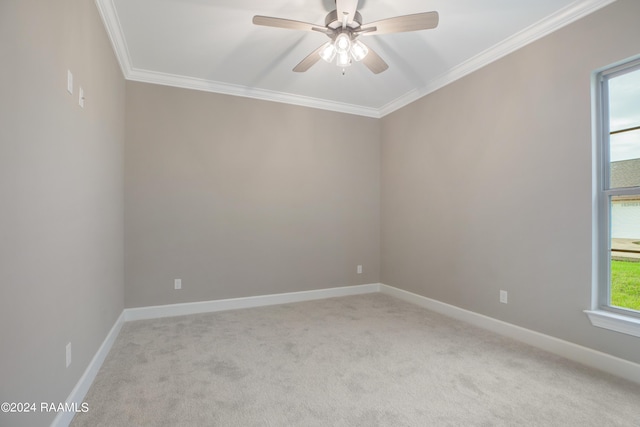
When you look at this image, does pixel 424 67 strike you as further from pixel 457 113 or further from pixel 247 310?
pixel 247 310

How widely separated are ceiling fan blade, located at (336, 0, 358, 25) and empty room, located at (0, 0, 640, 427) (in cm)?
1

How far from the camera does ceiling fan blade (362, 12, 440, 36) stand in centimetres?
195

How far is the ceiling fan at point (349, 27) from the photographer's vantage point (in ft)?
6.52

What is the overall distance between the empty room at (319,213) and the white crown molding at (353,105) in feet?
0.06

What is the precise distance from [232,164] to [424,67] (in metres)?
2.49

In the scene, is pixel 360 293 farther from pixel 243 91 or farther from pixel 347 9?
pixel 347 9

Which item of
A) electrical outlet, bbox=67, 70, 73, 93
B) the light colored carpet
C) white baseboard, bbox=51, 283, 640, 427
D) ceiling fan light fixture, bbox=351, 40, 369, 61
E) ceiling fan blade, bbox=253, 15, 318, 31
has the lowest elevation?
the light colored carpet

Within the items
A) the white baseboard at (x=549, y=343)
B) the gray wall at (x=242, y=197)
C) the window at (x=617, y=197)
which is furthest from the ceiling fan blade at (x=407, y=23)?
the white baseboard at (x=549, y=343)

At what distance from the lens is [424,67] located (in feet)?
10.8

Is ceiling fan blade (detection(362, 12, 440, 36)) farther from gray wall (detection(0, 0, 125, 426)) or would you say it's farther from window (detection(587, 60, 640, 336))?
gray wall (detection(0, 0, 125, 426))

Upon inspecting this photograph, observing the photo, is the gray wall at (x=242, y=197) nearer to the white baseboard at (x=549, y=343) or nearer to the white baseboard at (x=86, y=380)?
the white baseboard at (x=86, y=380)

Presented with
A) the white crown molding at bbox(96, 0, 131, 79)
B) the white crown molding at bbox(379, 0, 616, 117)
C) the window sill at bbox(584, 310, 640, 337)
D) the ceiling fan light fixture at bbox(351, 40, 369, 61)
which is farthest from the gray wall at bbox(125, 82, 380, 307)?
the window sill at bbox(584, 310, 640, 337)

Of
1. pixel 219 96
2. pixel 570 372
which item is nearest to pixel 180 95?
pixel 219 96

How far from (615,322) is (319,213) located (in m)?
3.09
